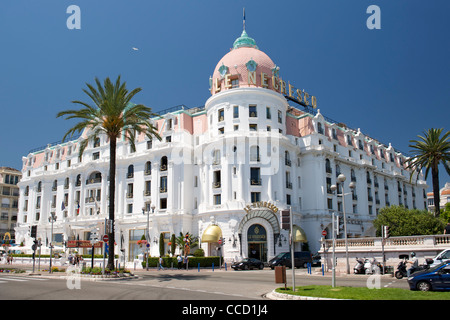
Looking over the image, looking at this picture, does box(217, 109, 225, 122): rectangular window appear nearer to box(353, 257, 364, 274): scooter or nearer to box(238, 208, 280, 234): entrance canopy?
box(238, 208, 280, 234): entrance canopy

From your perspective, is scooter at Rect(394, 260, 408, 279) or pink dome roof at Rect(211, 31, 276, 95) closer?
scooter at Rect(394, 260, 408, 279)

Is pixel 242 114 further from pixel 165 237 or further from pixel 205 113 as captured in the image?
pixel 165 237

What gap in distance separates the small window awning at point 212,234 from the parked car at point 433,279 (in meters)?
32.8

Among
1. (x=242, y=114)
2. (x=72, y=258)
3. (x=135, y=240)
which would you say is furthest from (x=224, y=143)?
(x=72, y=258)

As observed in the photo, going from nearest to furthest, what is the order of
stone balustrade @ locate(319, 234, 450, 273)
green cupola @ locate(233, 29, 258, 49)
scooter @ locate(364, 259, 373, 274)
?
1. stone balustrade @ locate(319, 234, 450, 273)
2. scooter @ locate(364, 259, 373, 274)
3. green cupola @ locate(233, 29, 258, 49)

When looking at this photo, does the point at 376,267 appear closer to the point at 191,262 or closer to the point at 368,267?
the point at 368,267

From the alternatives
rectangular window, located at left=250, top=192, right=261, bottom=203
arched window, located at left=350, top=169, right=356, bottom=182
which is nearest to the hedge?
rectangular window, located at left=250, top=192, right=261, bottom=203

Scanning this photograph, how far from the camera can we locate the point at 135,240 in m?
58.4

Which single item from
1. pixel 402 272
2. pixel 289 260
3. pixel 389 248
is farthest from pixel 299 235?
pixel 402 272

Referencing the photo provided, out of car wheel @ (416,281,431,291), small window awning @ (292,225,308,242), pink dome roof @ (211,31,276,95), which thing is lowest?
car wheel @ (416,281,431,291)

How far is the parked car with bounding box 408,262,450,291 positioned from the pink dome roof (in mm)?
38589

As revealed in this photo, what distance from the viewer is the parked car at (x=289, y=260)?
4203cm

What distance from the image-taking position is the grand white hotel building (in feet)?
165
